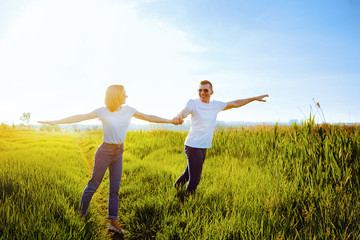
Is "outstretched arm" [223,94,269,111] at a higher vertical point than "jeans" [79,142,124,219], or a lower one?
higher

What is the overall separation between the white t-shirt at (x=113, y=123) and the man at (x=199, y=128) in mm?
988

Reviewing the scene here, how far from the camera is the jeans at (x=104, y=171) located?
3463 millimetres

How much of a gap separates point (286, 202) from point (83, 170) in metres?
5.96

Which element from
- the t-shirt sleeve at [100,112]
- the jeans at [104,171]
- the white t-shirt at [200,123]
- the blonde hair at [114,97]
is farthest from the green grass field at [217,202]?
the blonde hair at [114,97]

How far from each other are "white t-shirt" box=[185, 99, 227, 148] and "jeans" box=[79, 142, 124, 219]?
119cm

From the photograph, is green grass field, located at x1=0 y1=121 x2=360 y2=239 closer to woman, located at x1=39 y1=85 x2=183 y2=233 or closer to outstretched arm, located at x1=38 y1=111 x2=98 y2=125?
woman, located at x1=39 y1=85 x2=183 y2=233

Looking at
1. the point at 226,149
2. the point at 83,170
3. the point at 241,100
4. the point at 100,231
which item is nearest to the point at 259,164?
the point at 226,149

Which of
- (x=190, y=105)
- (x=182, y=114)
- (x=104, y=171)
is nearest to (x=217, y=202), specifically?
(x=182, y=114)

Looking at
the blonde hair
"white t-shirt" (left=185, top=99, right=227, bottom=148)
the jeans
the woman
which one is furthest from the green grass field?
the blonde hair

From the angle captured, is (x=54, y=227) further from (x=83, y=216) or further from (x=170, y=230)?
(x=170, y=230)

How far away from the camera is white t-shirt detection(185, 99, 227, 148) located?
3855mm

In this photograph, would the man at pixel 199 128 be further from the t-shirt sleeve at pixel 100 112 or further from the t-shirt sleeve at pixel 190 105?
the t-shirt sleeve at pixel 100 112

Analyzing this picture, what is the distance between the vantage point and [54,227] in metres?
3.02

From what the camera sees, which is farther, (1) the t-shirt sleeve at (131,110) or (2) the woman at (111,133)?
(1) the t-shirt sleeve at (131,110)
